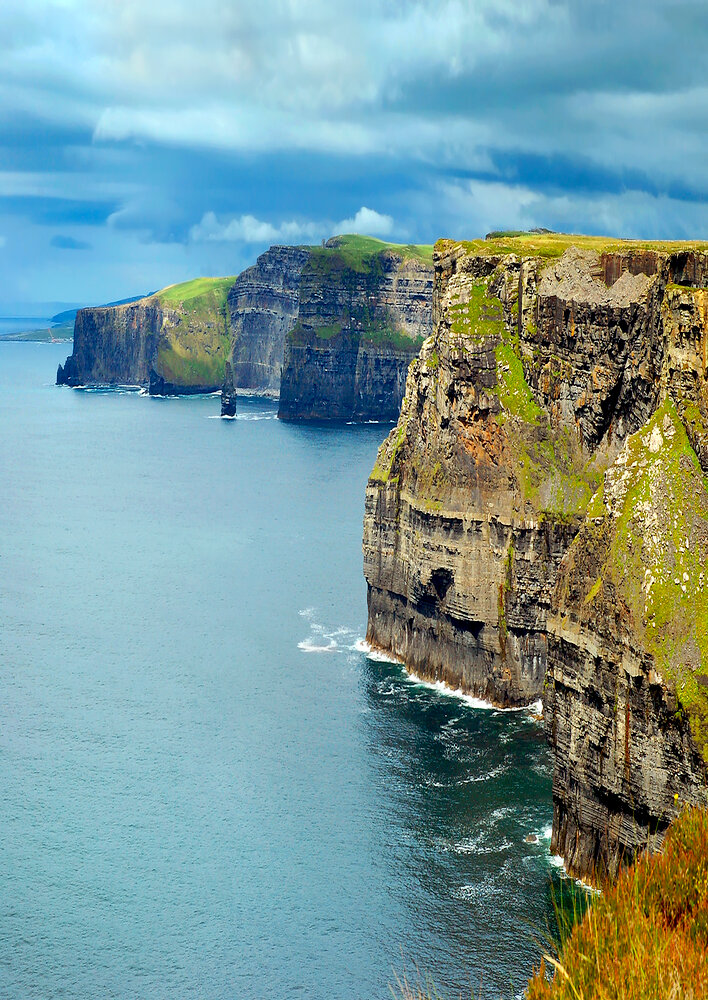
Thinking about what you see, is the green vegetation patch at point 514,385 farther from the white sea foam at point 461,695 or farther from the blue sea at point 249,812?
the blue sea at point 249,812

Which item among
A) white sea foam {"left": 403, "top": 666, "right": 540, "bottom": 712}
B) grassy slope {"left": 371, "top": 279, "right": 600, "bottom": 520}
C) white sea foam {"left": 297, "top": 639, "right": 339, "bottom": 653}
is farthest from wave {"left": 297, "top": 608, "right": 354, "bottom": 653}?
grassy slope {"left": 371, "top": 279, "right": 600, "bottom": 520}

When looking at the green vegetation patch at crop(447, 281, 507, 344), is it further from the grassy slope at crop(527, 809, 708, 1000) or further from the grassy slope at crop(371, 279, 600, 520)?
the grassy slope at crop(527, 809, 708, 1000)

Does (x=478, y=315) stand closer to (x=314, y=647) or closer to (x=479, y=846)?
(x=314, y=647)

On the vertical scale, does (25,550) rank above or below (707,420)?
below

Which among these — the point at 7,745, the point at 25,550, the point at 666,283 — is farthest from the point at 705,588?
the point at 25,550

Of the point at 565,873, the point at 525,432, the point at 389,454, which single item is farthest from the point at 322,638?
the point at 565,873

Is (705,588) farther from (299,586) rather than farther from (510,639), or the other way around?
(299,586)
